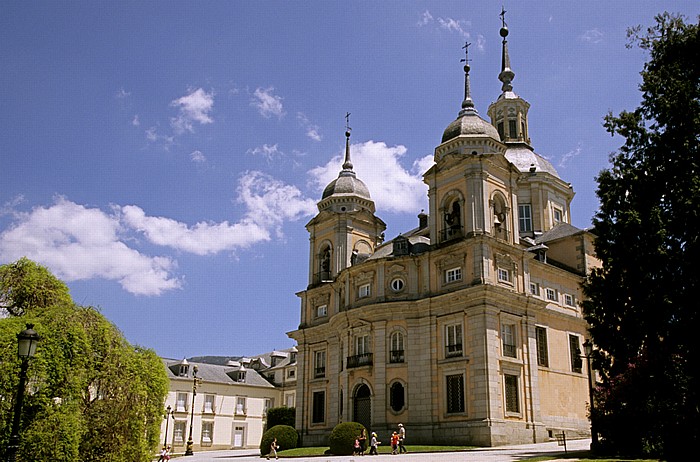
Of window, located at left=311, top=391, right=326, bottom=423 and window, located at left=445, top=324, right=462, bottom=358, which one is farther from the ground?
window, located at left=445, top=324, right=462, bottom=358

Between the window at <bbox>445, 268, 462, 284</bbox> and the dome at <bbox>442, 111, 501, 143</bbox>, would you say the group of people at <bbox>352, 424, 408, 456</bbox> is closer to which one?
the window at <bbox>445, 268, 462, 284</bbox>

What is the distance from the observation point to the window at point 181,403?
208 feet

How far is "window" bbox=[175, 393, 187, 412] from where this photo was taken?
6338 centimetres

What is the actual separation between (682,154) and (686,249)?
3.16 meters

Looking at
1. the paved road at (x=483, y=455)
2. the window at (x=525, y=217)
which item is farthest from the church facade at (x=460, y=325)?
the paved road at (x=483, y=455)

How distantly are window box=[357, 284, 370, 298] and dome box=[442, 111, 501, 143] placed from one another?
422 inches

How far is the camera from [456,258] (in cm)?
3953

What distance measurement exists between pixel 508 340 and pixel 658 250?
18416 mm

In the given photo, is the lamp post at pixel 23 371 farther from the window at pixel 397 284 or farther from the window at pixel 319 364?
the window at pixel 319 364

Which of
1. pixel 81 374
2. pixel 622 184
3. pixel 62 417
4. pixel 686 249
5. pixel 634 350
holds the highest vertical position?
pixel 622 184

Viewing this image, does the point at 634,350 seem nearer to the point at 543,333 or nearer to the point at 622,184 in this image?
the point at 622,184

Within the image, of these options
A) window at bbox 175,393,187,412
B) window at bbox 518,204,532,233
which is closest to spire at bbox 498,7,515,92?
window at bbox 518,204,532,233

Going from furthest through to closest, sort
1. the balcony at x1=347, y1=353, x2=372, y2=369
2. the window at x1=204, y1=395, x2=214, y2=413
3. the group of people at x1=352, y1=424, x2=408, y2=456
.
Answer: the window at x1=204, y1=395, x2=214, y2=413
the balcony at x1=347, y1=353, x2=372, y2=369
the group of people at x1=352, y1=424, x2=408, y2=456

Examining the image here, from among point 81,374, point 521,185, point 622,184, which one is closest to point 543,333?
point 521,185
